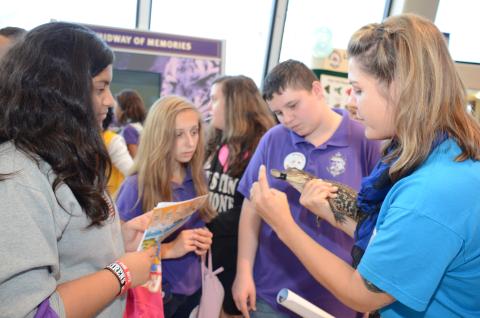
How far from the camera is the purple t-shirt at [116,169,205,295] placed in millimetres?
1726

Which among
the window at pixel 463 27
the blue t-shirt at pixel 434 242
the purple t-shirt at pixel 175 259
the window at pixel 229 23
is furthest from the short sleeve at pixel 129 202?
the window at pixel 463 27

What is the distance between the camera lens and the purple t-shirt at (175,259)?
5.66 feet

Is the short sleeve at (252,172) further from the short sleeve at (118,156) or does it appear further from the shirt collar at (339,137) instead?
the short sleeve at (118,156)

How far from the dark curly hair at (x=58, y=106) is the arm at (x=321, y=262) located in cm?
52

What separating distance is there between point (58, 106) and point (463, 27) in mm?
6405

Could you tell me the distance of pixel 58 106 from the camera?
0.89 m

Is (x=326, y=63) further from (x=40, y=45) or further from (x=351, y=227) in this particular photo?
(x=40, y=45)

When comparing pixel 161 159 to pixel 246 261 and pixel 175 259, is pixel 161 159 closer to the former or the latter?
pixel 175 259

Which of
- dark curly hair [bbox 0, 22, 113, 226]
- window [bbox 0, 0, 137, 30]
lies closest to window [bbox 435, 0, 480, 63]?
window [bbox 0, 0, 137, 30]

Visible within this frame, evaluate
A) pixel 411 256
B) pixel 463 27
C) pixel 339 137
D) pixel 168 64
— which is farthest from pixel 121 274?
pixel 463 27

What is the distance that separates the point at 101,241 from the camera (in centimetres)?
97

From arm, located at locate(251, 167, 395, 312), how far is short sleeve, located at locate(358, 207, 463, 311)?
0.07 meters

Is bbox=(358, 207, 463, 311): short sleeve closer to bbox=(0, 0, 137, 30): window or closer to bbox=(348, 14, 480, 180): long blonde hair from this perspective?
bbox=(348, 14, 480, 180): long blonde hair

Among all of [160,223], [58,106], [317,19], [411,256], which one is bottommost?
[160,223]
